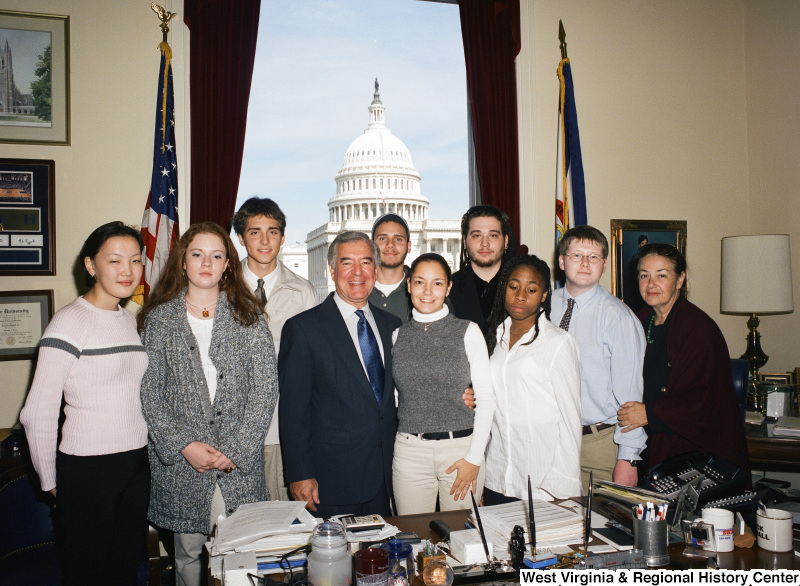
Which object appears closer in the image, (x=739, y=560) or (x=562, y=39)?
(x=739, y=560)

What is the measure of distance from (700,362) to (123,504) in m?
2.33

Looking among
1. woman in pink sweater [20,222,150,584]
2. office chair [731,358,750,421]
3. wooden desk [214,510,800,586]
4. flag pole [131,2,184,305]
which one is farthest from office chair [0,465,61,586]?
office chair [731,358,750,421]

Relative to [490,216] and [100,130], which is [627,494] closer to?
[490,216]

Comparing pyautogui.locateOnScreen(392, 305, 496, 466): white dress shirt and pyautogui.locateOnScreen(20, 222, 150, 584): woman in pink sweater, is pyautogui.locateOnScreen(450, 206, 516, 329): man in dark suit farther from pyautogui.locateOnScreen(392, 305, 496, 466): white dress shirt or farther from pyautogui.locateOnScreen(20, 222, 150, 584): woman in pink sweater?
pyautogui.locateOnScreen(20, 222, 150, 584): woman in pink sweater

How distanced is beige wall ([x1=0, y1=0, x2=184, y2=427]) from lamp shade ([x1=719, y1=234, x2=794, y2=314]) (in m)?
3.93

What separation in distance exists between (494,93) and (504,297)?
236 cm

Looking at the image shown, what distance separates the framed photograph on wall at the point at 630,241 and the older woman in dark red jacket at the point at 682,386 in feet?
5.92

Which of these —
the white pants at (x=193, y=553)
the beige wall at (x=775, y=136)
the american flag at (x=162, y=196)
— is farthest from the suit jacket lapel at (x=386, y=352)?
the beige wall at (x=775, y=136)

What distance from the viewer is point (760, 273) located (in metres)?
3.85

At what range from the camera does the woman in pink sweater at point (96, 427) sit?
200 cm

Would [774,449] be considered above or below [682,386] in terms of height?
below

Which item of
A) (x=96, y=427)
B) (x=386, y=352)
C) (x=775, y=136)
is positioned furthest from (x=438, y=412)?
(x=775, y=136)

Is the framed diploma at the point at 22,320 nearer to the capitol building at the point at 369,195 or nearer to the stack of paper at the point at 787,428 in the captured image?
the stack of paper at the point at 787,428

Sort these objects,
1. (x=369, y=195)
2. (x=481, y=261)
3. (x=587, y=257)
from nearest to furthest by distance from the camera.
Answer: (x=587, y=257) → (x=481, y=261) → (x=369, y=195)
